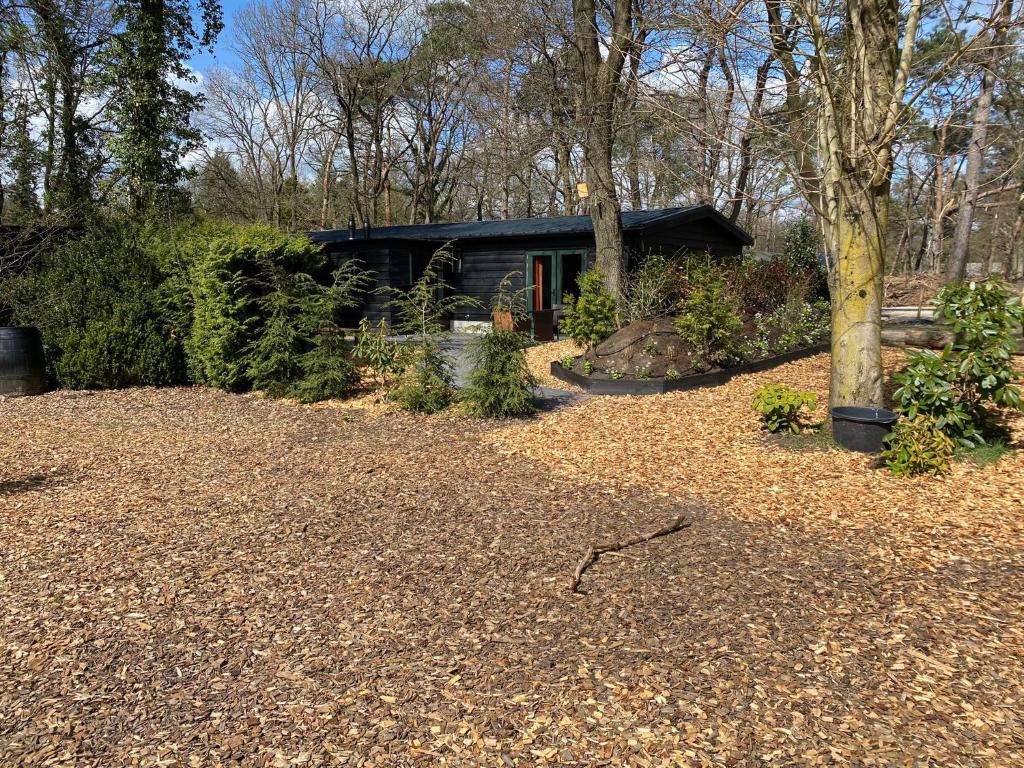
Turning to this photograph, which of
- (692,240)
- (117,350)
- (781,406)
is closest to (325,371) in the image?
(117,350)

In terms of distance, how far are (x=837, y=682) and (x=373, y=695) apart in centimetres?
184

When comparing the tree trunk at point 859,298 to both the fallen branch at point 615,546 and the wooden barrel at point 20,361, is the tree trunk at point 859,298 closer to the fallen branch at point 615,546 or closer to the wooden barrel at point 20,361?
the fallen branch at point 615,546

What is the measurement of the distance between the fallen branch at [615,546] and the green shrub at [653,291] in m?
7.16

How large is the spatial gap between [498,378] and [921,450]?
13.3ft

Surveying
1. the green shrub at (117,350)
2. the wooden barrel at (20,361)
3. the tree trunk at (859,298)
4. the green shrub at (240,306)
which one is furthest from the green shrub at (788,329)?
the wooden barrel at (20,361)

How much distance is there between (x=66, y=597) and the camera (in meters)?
3.58

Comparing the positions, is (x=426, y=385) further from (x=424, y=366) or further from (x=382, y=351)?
(x=382, y=351)

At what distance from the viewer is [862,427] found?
5.70m

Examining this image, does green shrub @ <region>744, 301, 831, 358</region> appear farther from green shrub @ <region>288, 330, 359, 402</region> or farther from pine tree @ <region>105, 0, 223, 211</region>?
pine tree @ <region>105, 0, 223, 211</region>

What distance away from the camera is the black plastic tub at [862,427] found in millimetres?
5621

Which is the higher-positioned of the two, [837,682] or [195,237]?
[195,237]

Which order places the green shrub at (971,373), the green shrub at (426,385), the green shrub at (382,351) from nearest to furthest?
the green shrub at (971,373)
the green shrub at (426,385)
the green shrub at (382,351)

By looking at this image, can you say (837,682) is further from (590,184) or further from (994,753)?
(590,184)

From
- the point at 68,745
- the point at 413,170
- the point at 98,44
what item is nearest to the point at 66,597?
the point at 68,745
